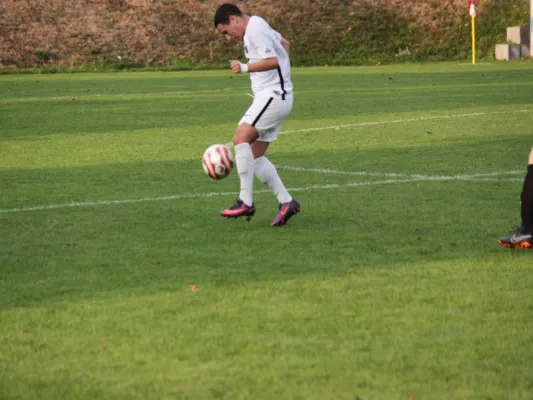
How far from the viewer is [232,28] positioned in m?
9.27

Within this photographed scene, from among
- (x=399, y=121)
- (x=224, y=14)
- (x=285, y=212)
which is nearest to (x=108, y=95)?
(x=399, y=121)

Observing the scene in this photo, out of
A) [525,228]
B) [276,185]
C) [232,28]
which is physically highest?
[232,28]

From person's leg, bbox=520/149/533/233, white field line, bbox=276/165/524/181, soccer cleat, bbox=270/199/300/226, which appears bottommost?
white field line, bbox=276/165/524/181

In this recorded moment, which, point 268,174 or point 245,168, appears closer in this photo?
point 245,168

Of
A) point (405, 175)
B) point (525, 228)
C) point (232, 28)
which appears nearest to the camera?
point (525, 228)

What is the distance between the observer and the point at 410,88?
2650 centimetres

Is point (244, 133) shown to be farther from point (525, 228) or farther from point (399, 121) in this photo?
point (399, 121)

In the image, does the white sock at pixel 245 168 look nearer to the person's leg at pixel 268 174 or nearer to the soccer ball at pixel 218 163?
the person's leg at pixel 268 174

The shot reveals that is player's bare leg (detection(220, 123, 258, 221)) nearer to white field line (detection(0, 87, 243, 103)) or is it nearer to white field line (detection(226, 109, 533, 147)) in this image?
white field line (detection(226, 109, 533, 147))

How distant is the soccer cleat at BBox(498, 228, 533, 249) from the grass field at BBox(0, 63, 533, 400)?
71 mm

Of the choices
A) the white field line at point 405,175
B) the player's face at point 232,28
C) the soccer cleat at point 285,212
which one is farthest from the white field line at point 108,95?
the soccer cleat at point 285,212

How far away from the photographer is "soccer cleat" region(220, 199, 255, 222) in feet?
30.2

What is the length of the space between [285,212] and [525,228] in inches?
79.0

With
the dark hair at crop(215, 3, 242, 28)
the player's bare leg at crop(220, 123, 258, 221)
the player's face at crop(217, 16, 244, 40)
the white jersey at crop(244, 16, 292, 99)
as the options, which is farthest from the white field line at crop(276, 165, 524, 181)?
the dark hair at crop(215, 3, 242, 28)
